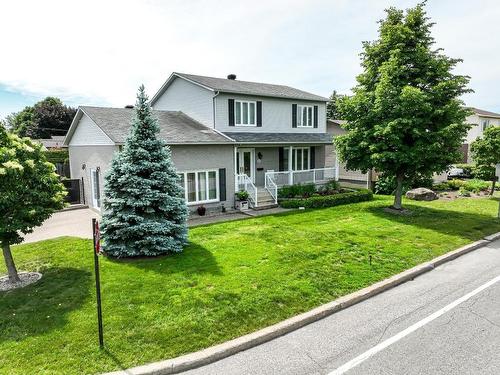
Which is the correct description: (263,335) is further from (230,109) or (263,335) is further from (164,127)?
(230,109)

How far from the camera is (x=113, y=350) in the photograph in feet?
17.3

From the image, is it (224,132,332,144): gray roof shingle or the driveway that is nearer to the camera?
the driveway

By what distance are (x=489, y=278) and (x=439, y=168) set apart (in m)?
7.34

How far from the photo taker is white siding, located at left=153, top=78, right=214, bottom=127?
1873 centimetres

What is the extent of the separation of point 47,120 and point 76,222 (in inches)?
1718

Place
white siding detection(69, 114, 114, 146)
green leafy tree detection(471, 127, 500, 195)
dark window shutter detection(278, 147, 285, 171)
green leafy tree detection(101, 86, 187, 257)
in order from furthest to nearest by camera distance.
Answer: dark window shutter detection(278, 147, 285, 171)
green leafy tree detection(471, 127, 500, 195)
white siding detection(69, 114, 114, 146)
green leafy tree detection(101, 86, 187, 257)

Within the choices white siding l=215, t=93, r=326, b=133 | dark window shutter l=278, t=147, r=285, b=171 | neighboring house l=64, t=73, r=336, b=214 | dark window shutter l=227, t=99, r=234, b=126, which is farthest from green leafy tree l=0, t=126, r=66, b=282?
dark window shutter l=278, t=147, r=285, b=171

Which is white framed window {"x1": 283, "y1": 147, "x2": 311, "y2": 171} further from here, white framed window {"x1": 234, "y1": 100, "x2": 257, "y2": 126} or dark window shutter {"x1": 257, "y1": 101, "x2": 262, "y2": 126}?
white framed window {"x1": 234, "y1": 100, "x2": 257, "y2": 126}

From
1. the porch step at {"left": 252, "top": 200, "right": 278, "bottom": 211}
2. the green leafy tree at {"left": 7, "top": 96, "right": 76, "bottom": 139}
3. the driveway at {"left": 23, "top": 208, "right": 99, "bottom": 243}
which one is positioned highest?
the green leafy tree at {"left": 7, "top": 96, "right": 76, "bottom": 139}

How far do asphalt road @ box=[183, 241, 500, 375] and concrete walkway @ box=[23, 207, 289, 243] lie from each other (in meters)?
8.61

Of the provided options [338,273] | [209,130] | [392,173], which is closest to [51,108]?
[209,130]

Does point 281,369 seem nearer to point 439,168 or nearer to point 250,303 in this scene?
point 250,303

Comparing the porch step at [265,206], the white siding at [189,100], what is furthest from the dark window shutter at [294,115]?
the porch step at [265,206]

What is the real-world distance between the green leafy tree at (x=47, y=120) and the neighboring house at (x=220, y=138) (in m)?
35.2
